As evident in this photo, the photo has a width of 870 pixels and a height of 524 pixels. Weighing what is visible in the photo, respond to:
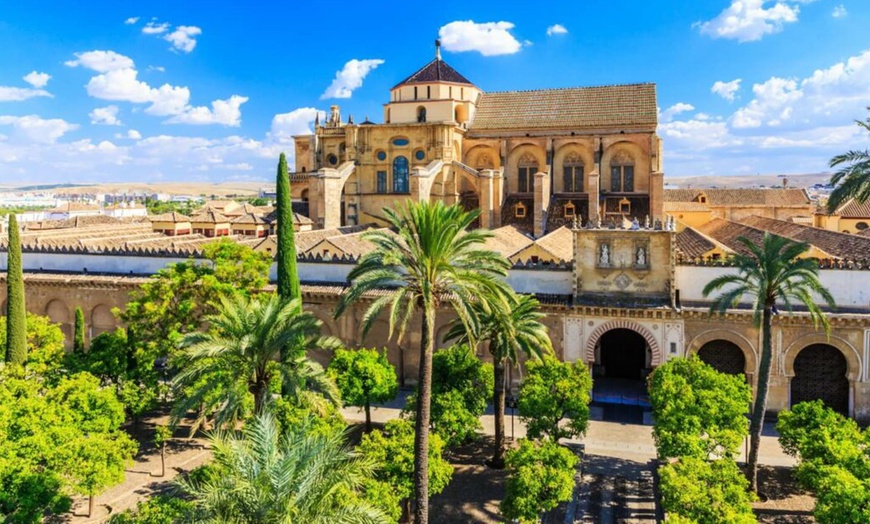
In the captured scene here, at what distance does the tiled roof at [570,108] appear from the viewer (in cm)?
4238

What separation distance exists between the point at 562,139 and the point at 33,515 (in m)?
36.2

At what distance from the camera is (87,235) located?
4131 cm

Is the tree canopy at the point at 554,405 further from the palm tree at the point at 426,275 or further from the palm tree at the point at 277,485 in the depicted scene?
the palm tree at the point at 277,485

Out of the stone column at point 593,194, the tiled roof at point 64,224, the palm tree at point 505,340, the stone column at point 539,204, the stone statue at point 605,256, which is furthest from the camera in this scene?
the tiled roof at point 64,224

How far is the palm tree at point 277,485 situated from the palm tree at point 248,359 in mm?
5021

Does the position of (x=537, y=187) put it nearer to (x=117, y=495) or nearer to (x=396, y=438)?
(x=396, y=438)

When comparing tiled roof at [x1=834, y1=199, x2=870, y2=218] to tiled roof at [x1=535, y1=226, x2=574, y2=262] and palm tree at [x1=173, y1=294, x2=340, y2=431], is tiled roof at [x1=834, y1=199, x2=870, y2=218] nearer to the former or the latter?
tiled roof at [x1=535, y1=226, x2=574, y2=262]

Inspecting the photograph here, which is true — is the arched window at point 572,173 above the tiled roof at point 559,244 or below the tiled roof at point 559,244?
above

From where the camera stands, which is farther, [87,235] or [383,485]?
[87,235]

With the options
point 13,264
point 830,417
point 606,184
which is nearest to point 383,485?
point 830,417

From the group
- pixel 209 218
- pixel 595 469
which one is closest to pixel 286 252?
pixel 595 469

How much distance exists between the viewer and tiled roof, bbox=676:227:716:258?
26.8 meters

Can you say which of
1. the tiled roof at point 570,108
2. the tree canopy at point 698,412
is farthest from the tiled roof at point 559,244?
the tiled roof at point 570,108

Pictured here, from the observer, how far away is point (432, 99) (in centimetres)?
4559
